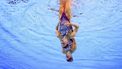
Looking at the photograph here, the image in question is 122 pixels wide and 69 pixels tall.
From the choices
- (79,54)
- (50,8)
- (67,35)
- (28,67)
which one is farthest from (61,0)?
(28,67)

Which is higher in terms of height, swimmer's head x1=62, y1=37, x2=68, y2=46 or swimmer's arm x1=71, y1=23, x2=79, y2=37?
swimmer's arm x1=71, y1=23, x2=79, y2=37

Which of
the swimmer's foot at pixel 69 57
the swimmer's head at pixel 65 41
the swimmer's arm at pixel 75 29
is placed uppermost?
the swimmer's arm at pixel 75 29

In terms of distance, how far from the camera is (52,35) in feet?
4.72

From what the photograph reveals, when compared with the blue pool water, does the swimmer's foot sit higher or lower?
lower

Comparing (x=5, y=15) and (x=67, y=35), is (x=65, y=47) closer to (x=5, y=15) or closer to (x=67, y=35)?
(x=67, y=35)

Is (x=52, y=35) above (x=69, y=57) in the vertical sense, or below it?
above

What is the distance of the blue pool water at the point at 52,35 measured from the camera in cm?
141

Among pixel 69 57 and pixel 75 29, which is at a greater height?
pixel 75 29

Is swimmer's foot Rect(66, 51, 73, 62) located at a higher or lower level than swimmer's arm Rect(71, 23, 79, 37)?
lower

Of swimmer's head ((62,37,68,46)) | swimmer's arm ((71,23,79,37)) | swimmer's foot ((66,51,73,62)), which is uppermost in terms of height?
swimmer's arm ((71,23,79,37))

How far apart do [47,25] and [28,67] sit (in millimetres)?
263

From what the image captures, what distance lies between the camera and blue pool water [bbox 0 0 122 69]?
1409 millimetres

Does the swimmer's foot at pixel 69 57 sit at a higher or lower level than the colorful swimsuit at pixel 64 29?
lower

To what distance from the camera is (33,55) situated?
57.0 inches
